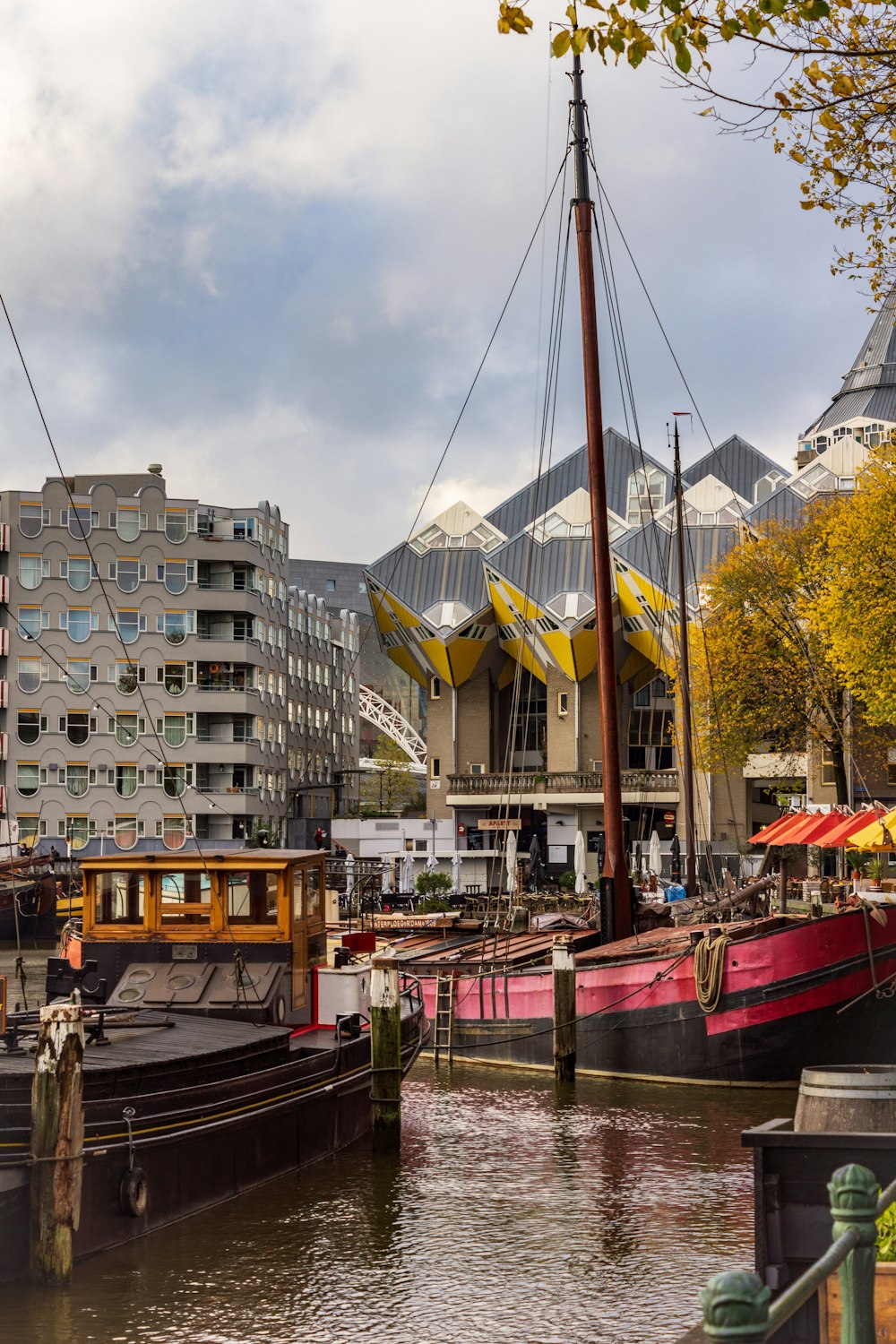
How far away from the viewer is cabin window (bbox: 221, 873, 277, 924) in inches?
816

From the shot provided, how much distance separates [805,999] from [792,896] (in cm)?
2437

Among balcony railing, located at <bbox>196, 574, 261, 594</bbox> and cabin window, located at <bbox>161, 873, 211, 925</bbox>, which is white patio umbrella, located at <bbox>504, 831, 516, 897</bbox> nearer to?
cabin window, located at <bbox>161, 873, 211, 925</bbox>

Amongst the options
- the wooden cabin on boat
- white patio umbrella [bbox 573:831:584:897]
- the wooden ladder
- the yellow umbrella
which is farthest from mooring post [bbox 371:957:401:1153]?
white patio umbrella [bbox 573:831:584:897]

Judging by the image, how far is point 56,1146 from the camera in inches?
542

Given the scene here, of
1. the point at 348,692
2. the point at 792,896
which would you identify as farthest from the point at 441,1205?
the point at 348,692

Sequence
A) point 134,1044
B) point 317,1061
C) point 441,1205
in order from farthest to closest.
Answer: point 317,1061 < point 441,1205 < point 134,1044

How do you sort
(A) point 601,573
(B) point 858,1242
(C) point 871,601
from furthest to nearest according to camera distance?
(C) point 871,601
(A) point 601,573
(B) point 858,1242

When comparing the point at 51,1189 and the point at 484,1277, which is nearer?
the point at 51,1189

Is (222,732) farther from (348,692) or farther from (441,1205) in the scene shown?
(441,1205)

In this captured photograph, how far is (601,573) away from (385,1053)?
43.9 feet

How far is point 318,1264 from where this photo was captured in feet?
51.2

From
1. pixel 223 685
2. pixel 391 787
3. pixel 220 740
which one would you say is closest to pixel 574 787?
pixel 220 740

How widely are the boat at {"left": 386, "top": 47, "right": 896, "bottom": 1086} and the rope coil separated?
0.06 feet

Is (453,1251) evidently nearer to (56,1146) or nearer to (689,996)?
(56,1146)
